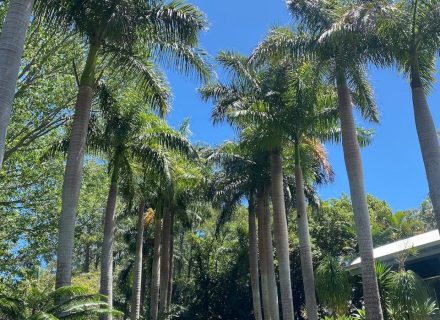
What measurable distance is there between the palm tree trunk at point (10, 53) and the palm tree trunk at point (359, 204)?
9.05 m

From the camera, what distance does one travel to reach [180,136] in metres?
20.3

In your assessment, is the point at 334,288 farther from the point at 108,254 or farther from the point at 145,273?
the point at 145,273

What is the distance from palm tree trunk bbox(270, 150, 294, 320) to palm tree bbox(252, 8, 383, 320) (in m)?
5.22

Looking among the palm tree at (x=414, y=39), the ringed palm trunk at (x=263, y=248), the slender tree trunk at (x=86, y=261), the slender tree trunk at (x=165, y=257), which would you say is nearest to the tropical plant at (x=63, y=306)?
the palm tree at (x=414, y=39)

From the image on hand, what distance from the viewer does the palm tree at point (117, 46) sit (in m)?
12.2

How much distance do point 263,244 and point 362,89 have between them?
1105 centimetres

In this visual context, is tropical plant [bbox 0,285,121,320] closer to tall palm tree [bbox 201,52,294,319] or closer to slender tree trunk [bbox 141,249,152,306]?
tall palm tree [bbox 201,52,294,319]

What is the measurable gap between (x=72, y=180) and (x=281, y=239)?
10.4m

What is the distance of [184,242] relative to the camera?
47.9 metres

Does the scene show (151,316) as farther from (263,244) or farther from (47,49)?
(47,49)

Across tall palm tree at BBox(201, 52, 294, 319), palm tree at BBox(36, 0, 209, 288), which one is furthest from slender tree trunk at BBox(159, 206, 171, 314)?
palm tree at BBox(36, 0, 209, 288)

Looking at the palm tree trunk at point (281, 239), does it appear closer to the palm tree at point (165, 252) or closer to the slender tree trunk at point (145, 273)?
the palm tree at point (165, 252)

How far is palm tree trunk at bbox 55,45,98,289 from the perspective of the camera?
1173cm

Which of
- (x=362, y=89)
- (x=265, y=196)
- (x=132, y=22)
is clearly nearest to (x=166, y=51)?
(x=132, y=22)
